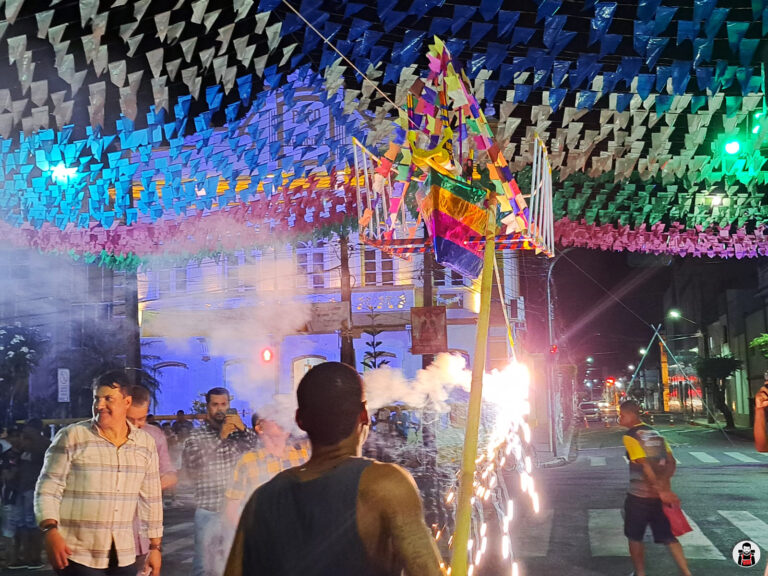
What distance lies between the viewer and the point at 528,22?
6.17 metres

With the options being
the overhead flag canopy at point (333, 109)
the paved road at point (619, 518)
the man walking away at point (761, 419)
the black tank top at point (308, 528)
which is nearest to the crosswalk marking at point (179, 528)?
the overhead flag canopy at point (333, 109)

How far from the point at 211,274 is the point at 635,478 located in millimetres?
23000

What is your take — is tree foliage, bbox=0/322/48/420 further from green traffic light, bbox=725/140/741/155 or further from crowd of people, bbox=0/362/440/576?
green traffic light, bbox=725/140/741/155

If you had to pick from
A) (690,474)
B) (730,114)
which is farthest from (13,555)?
(690,474)

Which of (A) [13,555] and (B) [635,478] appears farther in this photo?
(A) [13,555]

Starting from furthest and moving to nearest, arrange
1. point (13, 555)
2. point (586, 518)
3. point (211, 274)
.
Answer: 1. point (211, 274)
2. point (586, 518)
3. point (13, 555)

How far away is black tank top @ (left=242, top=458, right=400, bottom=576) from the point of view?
225 centimetres

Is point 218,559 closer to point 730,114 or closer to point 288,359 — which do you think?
point 730,114

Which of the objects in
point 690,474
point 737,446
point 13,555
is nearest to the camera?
point 13,555

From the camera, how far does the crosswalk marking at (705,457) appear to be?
20.2 meters

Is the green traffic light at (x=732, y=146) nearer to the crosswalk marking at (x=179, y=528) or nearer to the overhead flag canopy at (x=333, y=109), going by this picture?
the overhead flag canopy at (x=333, y=109)

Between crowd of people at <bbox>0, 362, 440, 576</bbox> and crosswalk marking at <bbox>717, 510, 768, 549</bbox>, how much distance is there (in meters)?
6.43

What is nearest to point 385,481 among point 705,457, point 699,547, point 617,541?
point 699,547

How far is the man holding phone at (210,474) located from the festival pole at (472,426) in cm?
263
